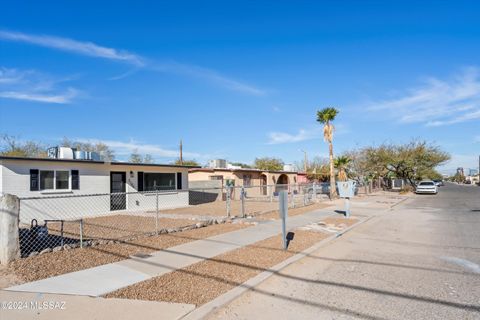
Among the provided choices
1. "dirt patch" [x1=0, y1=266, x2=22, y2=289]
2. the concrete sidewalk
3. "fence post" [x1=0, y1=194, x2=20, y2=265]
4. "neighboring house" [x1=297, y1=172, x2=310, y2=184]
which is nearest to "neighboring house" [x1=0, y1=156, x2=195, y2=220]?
"fence post" [x1=0, y1=194, x2=20, y2=265]

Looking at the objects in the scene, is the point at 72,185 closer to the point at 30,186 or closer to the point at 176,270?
the point at 30,186

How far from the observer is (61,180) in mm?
17078

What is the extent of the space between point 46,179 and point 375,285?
15.2 metres

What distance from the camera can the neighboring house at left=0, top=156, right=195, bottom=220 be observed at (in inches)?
606

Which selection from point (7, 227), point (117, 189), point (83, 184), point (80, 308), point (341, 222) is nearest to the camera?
point (80, 308)

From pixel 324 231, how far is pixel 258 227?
2238 mm

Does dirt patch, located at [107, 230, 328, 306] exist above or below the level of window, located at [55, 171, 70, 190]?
below

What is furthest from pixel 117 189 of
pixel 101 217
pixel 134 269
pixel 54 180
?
pixel 134 269

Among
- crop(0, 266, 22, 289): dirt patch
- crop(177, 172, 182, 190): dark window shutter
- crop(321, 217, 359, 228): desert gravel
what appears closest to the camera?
crop(0, 266, 22, 289): dirt patch

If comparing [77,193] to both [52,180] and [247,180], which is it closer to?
[52,180]

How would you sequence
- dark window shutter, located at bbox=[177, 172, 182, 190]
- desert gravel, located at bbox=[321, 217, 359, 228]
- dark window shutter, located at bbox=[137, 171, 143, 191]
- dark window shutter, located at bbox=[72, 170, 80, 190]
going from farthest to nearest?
dark window shutter, located at bbox=[177, 172, 182, 190]
dark window shutter, located at bbox=[137, 171, 143, 191]
dark window shutter, located at bbox=[72, 170, 80, 190]
desert gravel, located at bbox=[321, 217, 359, 228]

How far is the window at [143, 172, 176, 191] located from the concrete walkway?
11.8 m

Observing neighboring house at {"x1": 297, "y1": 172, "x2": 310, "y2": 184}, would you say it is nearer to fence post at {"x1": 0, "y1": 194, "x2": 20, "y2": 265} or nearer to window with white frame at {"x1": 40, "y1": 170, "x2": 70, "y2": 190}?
window with white frame at {"x1": 40, "y1": 170, "x2": 70, "y2": 190}

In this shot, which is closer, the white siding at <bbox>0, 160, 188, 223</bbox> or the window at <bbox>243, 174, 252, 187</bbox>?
the white siding at <bbox>0, 160, 188, 223</bbox>
